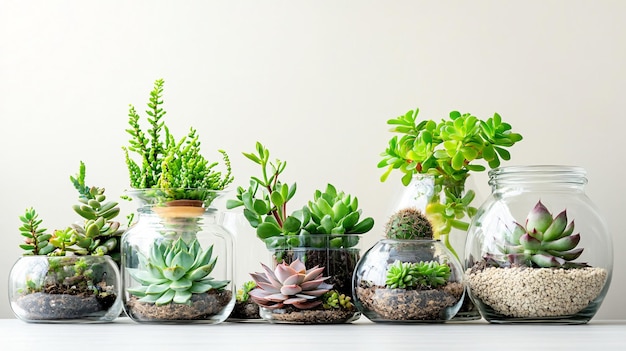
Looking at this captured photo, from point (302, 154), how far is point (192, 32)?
0.34m

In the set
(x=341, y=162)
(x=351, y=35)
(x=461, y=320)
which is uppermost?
(x=351, y=35)

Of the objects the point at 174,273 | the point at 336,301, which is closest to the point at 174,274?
the point at 174,273

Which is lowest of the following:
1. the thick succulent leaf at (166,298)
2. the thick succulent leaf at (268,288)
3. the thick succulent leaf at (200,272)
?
the thick succulent leaf at (166,298)

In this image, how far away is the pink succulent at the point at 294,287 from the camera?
45.1 inches

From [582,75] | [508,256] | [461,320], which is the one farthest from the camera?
[582,75]

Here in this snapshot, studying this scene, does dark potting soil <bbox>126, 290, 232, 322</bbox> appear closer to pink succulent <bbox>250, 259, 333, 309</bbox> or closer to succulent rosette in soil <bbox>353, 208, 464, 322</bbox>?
pink succulent <bbox>250, 259, 333, 309</bbox>

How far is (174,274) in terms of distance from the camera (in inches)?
44.9

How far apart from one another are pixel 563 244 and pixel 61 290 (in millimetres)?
726

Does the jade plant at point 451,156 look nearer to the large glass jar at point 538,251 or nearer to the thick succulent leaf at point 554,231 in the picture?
the large glass jar at point 538,251

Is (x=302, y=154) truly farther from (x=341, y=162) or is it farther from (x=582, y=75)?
(x=582, y=75)

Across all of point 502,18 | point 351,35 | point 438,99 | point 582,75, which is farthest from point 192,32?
point 582,75

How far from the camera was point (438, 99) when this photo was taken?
62.2 inches

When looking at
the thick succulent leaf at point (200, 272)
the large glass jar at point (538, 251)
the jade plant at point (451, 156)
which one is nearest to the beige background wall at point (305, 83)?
the jade plant at point (451, 156)

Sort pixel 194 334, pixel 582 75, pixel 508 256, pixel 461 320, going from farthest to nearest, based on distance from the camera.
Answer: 1. pixel 582 75
2. pixel 461 320
3. pixel 508 256
4. pixel 194 334
